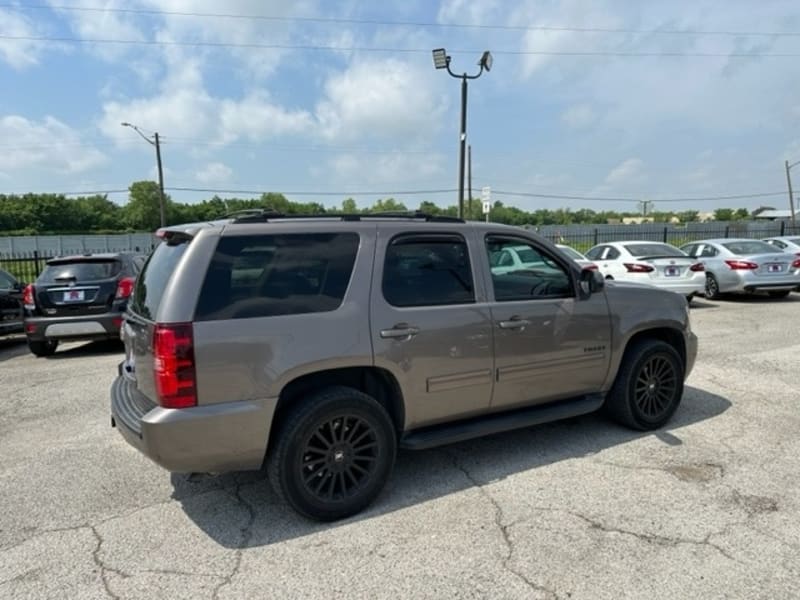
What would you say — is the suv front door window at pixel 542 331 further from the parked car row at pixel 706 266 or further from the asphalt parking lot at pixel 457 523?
the parked car row at pixel 706 266

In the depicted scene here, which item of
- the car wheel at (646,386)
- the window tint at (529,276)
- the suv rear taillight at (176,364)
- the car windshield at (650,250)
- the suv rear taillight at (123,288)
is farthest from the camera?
the car windshield at (650,250)

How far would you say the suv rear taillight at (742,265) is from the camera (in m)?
12.3

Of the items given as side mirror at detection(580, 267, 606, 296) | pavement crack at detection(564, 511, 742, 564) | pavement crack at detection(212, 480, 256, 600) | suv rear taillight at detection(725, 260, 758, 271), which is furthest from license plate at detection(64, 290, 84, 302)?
suv rear taillight at detection(725, 260, 758, 271)

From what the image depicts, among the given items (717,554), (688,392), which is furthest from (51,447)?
(688,392)

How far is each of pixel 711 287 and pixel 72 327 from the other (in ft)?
44.5

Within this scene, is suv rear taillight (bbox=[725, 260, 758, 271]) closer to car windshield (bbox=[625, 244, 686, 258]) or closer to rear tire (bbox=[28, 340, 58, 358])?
car windshield (bbox=[625, 244, 686, 258])

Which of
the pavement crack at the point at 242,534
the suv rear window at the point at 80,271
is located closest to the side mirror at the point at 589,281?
the pavement crack at the point at 242,534

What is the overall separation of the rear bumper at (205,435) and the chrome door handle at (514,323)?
1.66 metres

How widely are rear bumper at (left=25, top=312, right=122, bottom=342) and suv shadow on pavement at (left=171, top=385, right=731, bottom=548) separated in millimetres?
4807

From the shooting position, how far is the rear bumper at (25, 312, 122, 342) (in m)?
7.60

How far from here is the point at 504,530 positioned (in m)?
3.03

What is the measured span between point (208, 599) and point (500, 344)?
90.5 inches

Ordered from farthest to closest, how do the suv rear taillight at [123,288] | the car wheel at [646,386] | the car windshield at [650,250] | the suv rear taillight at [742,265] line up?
the suv rear taillight at [742,265] → the car windshield at [650,250] → the suv rear taillight at [123,288] → the car wheel at [646,386]

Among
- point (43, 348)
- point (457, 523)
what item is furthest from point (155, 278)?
point (43, 348)
